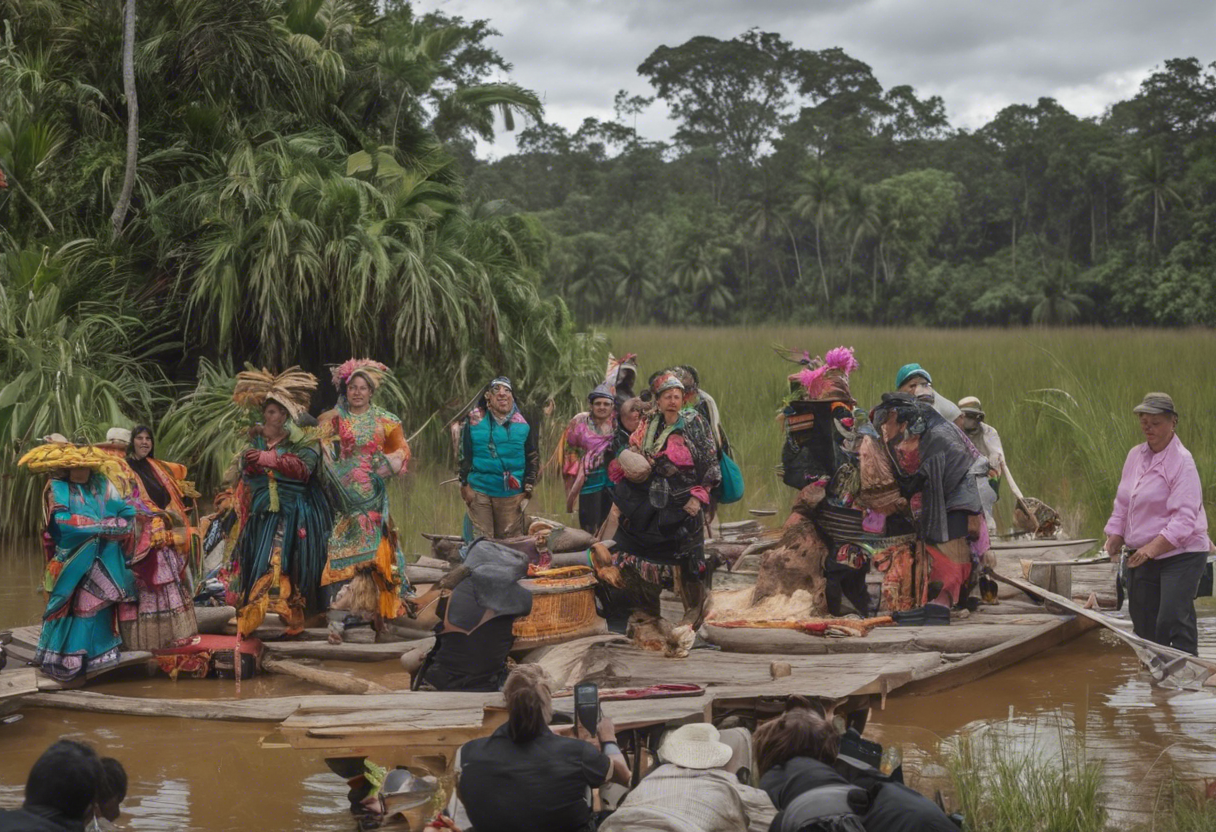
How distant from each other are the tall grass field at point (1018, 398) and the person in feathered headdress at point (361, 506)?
3187mm

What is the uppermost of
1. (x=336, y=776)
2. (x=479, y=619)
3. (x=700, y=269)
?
(x=700, y=269)

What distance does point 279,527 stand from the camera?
8.04m

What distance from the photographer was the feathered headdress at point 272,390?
7.97 meters

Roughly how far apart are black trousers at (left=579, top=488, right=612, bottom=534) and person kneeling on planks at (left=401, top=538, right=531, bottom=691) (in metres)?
3.59

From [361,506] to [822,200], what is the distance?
38080mm

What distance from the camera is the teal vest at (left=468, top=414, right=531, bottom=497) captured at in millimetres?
9406

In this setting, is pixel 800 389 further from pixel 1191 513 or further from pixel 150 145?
pixel 150 145

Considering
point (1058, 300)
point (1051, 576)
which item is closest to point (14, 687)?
point (1051, 576)

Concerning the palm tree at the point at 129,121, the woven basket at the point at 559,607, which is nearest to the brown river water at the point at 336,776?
the woven basket at the point at 559,607

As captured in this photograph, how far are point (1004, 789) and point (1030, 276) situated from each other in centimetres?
3409

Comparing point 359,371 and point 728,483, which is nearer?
point 728,483

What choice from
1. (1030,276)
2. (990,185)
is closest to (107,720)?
(1030,276)

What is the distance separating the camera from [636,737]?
223 inches

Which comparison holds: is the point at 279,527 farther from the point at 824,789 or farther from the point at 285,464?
the point at 824,789
